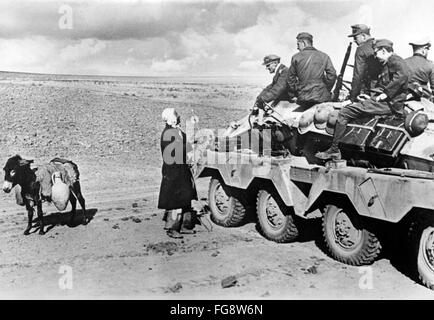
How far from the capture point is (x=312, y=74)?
8242 mm

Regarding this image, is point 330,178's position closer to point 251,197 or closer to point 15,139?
point 251,197

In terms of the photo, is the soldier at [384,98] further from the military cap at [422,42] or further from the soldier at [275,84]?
the soldier at [275,84]

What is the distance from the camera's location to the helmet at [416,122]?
6125mm

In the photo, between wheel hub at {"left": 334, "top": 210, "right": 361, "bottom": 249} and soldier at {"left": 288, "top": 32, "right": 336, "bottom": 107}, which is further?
soldier at {"left": 288, "top": 32, "right": 336, "bottom": 107}

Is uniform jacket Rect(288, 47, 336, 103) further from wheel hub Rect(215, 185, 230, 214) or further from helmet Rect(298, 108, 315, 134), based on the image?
wheel hub Rect(215, 185, 230, 214)

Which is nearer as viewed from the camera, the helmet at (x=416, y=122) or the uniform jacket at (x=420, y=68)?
the helmet at (x=416, y=122)

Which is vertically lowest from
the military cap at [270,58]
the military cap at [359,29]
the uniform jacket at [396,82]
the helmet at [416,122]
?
the helmet at [416,122]

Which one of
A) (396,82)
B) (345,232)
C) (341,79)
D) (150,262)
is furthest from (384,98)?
(150,262)

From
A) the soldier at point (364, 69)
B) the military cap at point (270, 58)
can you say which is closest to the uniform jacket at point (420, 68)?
the soldier at point (364, 69)

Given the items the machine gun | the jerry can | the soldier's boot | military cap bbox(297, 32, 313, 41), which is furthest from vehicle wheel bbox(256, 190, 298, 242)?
the jerry can

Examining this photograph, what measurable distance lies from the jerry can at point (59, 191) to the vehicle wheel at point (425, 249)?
4.74 meters

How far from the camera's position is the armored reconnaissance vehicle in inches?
230

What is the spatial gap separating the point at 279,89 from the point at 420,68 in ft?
6.49

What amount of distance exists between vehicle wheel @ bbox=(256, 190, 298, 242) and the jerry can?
2.69 meters
